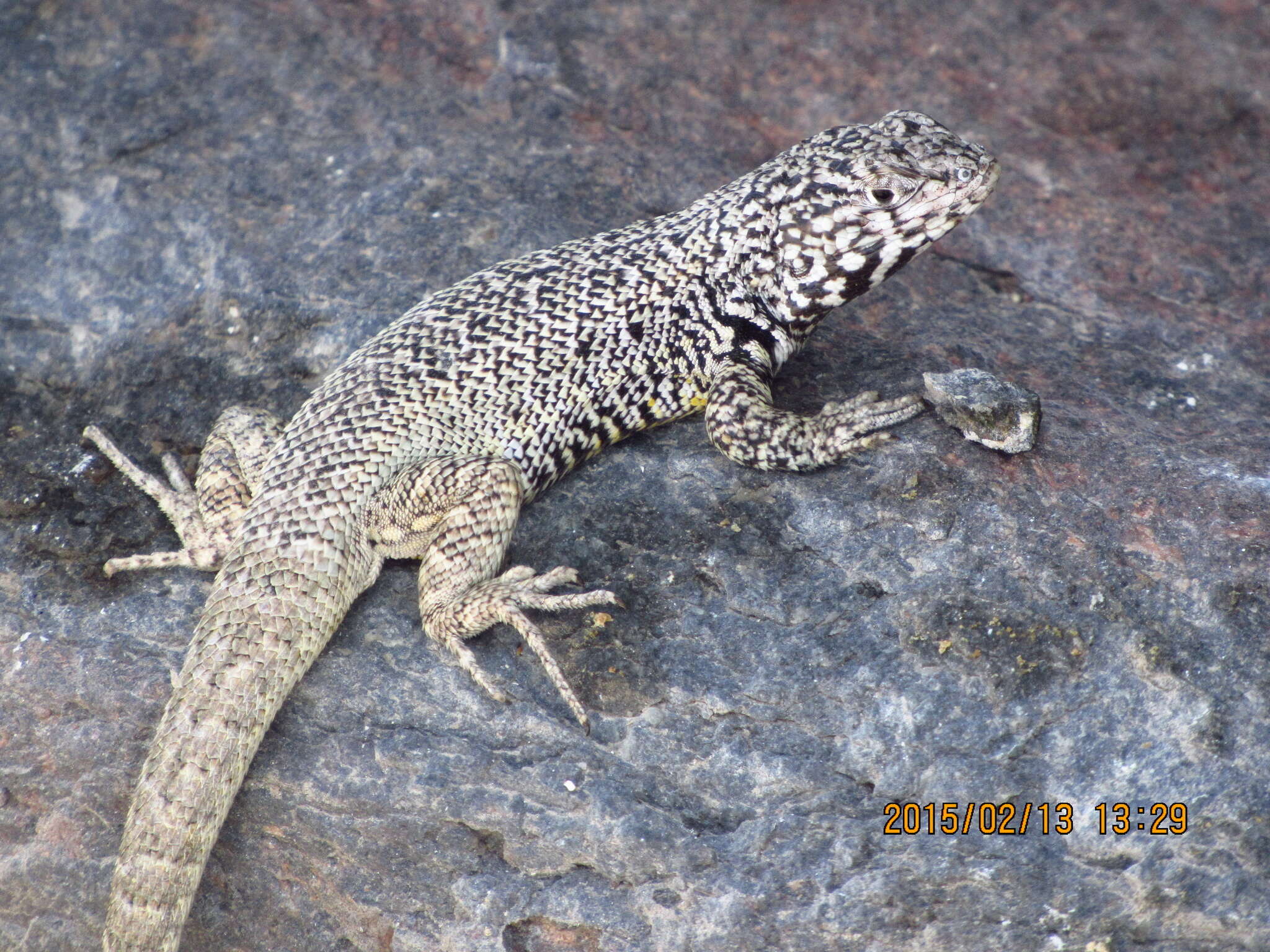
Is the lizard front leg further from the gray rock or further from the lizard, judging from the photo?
the gray rock

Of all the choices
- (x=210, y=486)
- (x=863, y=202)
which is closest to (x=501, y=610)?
(x=210, y=486)

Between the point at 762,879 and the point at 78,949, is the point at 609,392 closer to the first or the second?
the point at 762,879

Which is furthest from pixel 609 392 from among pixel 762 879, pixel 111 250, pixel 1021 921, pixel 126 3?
pixel 126 3

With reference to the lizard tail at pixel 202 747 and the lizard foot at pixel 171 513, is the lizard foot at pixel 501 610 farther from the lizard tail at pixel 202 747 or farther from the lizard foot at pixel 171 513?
the lizard foot at pixel 171 513

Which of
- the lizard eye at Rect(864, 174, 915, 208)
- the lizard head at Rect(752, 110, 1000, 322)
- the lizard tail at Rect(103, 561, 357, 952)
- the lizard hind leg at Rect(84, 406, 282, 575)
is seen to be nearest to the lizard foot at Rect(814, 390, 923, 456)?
the lizard head at Rect(752, 110, 1000, 322)
